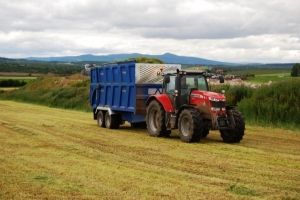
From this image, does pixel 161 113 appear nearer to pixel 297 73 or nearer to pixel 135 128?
pixel 135 128

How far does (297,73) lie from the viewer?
1607 inches

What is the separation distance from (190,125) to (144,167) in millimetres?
4244

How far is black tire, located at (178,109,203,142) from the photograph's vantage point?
14281mm

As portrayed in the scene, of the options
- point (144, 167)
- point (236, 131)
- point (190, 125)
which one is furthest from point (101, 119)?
point (144, 167)

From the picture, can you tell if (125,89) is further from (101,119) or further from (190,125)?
(190,125)

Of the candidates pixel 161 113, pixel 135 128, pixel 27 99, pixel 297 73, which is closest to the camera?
pixel 161 113

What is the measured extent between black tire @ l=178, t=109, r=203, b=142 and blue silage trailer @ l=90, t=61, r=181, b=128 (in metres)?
2.93

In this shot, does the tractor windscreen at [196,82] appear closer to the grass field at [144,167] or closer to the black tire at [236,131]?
the black tire at [236,131]

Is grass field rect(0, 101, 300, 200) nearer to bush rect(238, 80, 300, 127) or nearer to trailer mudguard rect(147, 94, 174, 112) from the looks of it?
trailer mudguard rect(147, 94, 174, 112)

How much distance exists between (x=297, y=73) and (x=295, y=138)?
1003 inches

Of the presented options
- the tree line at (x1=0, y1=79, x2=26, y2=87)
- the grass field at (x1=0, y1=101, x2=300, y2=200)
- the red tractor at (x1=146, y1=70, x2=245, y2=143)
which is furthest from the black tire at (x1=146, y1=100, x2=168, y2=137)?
the tree line at (x1=0, y1=79, x2=26, y2=87)

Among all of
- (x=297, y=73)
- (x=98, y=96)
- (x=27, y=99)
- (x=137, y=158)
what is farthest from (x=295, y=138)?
(x=27, y=99)

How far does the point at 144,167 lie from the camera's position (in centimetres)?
1041

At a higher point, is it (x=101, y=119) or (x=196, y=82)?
(x=196, y=82)
